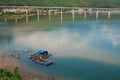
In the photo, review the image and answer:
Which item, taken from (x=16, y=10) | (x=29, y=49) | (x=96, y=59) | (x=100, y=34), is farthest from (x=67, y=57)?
(x=16, y=10)

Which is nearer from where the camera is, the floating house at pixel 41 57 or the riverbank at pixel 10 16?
the floating house at pixel 41 57

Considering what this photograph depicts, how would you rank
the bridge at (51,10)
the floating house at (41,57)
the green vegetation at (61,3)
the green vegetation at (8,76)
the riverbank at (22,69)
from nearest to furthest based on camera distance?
the green vegetation at (8,76)
the riverbank at (22,69)
the floating house at (41,57)
the bridge at (51,10)
the green vegetation at (61,3)

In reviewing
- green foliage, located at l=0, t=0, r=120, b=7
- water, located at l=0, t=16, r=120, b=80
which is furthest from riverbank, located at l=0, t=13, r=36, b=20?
water, located at l=0, t=16, r=120, b=80

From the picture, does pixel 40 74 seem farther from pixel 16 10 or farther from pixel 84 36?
pixel 16 10

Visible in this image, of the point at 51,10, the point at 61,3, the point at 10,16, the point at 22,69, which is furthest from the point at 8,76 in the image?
the point at 61,3

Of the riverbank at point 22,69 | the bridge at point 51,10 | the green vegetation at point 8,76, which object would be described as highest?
the bridge at point 51,10

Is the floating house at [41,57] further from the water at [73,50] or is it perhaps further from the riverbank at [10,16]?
the riverbank at [10,16]

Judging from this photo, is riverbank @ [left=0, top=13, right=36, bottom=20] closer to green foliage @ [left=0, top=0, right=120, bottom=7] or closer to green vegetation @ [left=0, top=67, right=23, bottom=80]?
green foliage @ [left=0, top=0, right=120, bottom=7]

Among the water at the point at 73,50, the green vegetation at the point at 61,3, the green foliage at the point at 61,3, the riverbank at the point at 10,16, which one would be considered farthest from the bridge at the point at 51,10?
the water at the point at 73,50

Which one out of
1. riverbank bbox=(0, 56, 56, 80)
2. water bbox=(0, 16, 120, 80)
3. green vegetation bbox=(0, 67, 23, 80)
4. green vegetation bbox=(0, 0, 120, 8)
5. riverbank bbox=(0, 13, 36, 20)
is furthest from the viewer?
green vegetation bbox=(0, 0, 120, 8)
